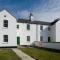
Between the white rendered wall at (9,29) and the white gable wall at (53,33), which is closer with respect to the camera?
the white rendered wall at (9,29)

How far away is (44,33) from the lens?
45031mm

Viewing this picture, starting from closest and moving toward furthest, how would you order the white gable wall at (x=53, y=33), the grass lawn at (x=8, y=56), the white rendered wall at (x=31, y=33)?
the grass lawn at (x=8, y=56), the white rendered wall at (x=31, y=33), the white gable wall at (x=53, y=33)

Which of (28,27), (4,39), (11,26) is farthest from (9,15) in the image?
(28,27)

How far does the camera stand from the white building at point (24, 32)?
34938mm

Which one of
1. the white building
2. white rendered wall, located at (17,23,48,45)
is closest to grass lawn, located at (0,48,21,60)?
the white building

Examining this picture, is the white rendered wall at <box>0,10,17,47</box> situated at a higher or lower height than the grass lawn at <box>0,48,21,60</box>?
higher

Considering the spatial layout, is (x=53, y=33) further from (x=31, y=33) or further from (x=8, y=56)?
(x=8, y=56)

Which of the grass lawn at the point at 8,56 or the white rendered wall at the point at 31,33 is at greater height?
the white rendered wall at the point at 31,33

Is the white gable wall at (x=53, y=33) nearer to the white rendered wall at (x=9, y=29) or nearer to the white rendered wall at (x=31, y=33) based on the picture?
the white rendered wall at (x=31, y=33)

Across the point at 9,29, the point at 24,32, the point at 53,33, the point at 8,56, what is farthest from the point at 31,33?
the point at 8,56

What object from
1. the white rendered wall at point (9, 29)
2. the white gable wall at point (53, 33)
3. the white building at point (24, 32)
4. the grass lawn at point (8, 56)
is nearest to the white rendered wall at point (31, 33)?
the white building at point (24, 32)

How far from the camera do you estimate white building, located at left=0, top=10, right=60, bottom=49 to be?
34938mm

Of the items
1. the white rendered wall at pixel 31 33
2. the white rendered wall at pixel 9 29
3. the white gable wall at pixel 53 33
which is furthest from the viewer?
the white gable wall at pixel 53 33

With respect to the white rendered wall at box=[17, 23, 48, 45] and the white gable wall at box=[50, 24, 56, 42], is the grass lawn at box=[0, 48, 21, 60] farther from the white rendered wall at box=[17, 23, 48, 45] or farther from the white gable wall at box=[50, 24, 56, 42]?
the white gable wall at box=[50, 24, 56, 42]
